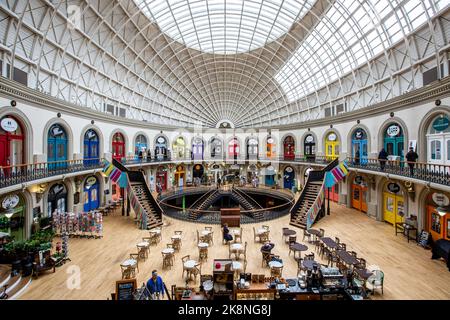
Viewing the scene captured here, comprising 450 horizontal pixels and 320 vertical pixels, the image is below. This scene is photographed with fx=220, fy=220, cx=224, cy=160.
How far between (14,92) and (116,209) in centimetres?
1226

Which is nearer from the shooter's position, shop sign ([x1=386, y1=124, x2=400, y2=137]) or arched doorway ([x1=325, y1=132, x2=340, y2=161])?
shop sign ([x1=386, y1=124, x2=400, y2=137])

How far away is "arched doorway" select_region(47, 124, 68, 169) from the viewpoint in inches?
608

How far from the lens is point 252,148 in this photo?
3422cm

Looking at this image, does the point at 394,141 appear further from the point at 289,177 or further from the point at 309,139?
the point at 289,177

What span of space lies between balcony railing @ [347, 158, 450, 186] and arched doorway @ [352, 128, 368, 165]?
1.55 meters

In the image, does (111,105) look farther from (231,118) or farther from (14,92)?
(231,118)

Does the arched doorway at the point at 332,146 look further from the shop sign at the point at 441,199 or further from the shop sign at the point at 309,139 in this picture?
the shop sign at the point at 441,199

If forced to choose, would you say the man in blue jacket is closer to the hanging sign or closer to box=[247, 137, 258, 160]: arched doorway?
the hanging sign

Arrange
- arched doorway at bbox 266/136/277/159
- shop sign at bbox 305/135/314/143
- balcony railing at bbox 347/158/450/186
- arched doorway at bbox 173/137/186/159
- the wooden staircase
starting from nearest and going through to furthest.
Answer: the wooden staircase
balcony railing at bbox 347/158/450/186
shop sign at bbox 305/135/314/143
arched doorway at bbox 173/137/186/159
arched doorway at bbox 266/136/277/159

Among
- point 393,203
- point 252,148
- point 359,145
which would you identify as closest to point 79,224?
point 393,203

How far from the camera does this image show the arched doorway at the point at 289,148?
29.7 m

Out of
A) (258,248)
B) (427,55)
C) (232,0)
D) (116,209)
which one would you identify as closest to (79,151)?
(116,209)

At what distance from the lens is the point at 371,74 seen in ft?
58.3

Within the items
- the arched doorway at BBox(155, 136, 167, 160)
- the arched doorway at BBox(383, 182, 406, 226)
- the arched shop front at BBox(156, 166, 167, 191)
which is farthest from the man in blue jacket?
the arched shop front at BBox(156, 166, 167, 191)
